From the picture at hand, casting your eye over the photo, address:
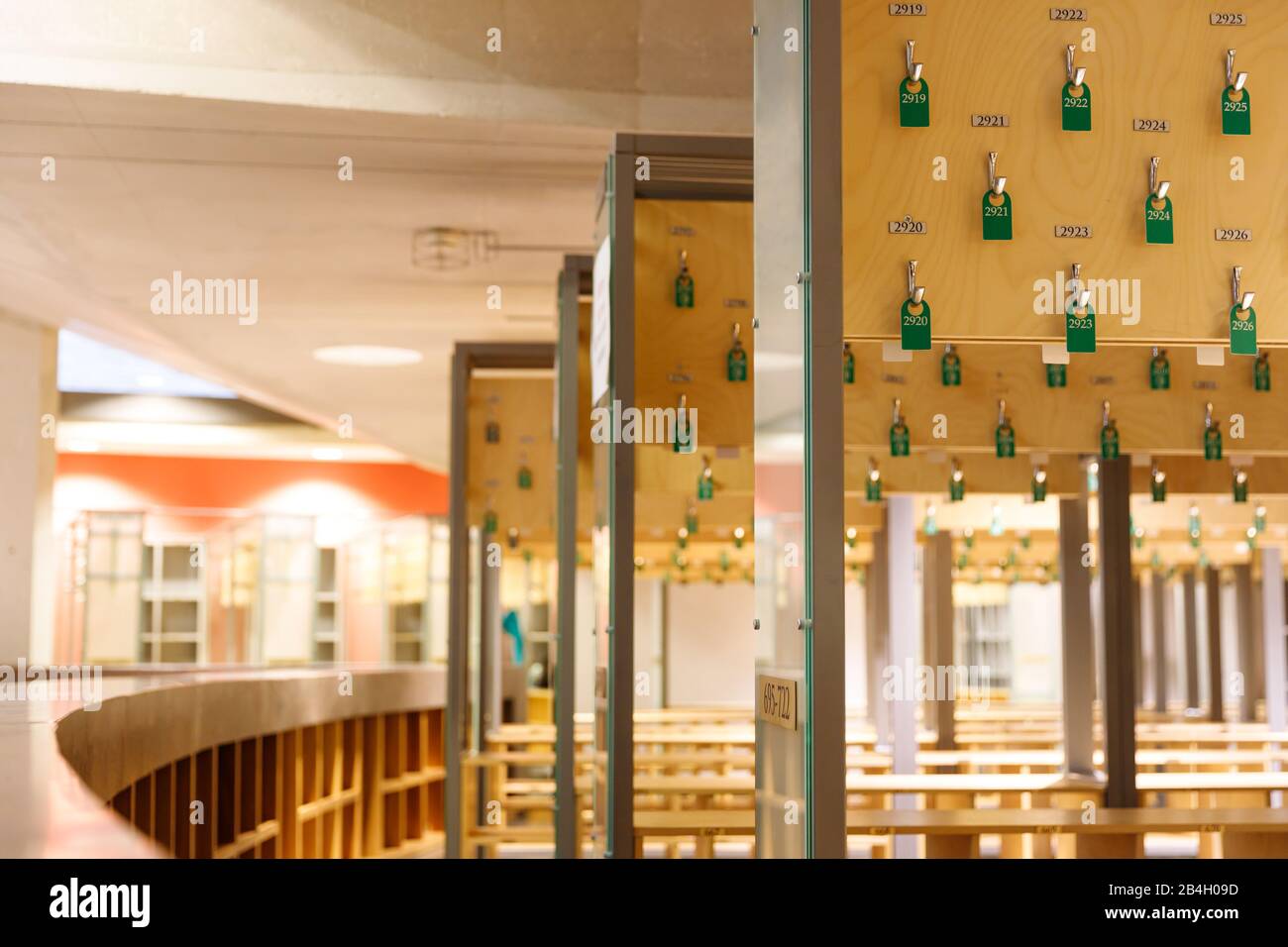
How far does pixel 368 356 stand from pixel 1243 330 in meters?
Answer: 6.98

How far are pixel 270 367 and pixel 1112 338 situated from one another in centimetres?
764

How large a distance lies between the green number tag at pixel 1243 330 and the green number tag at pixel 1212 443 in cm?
260

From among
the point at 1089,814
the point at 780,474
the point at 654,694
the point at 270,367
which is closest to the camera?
the point at 780,474

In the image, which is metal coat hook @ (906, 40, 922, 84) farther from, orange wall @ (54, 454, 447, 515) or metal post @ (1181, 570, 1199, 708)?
orange wall @ (54, 454, 447, 515)

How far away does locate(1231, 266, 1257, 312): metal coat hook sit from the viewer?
9.86 feet

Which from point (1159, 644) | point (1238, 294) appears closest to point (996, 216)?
point (1238, 294)

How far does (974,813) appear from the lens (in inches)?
203

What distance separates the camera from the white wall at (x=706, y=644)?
1903 cm

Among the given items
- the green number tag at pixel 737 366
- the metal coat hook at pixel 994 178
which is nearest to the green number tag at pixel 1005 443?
the green number tag at pixel 737 366

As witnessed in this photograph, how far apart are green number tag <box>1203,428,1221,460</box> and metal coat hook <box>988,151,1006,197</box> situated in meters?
2.92

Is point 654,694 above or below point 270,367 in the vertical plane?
below
